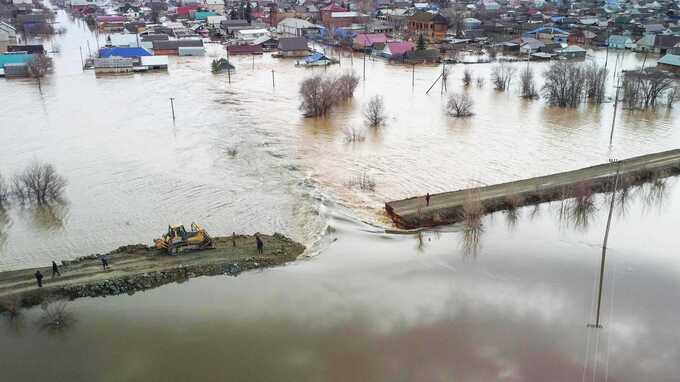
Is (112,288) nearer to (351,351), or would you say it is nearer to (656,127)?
(351,351)

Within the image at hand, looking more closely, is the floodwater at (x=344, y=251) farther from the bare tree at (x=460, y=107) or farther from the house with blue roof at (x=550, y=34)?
the house with blue roof at (x=550, y=34)

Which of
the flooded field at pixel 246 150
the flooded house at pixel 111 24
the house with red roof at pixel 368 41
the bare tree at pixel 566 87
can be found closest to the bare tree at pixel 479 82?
the flooded field at pixel 246 150

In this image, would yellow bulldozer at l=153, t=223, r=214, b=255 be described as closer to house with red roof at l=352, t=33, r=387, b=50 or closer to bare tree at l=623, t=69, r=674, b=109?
bare tree at l=623, t=69, r=674, b=109

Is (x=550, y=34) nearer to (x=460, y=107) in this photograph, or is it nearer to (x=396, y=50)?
(x=396, y=50)

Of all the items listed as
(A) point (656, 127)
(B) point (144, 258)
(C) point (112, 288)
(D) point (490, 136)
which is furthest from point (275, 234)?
(A) point (656, 127)

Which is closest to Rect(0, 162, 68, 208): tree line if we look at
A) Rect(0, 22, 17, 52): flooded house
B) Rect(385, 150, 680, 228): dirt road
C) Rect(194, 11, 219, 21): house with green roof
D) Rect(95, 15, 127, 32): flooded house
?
Rect(385, 150, 680, 228): dirt road

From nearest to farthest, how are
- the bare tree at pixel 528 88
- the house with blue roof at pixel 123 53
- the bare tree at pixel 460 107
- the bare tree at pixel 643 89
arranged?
the bare tree at pixel 460 107 < the bare tree at pixel 643 89 < the bare tree at pixel 528 88 < the house with blue roof at pixel 123 53
